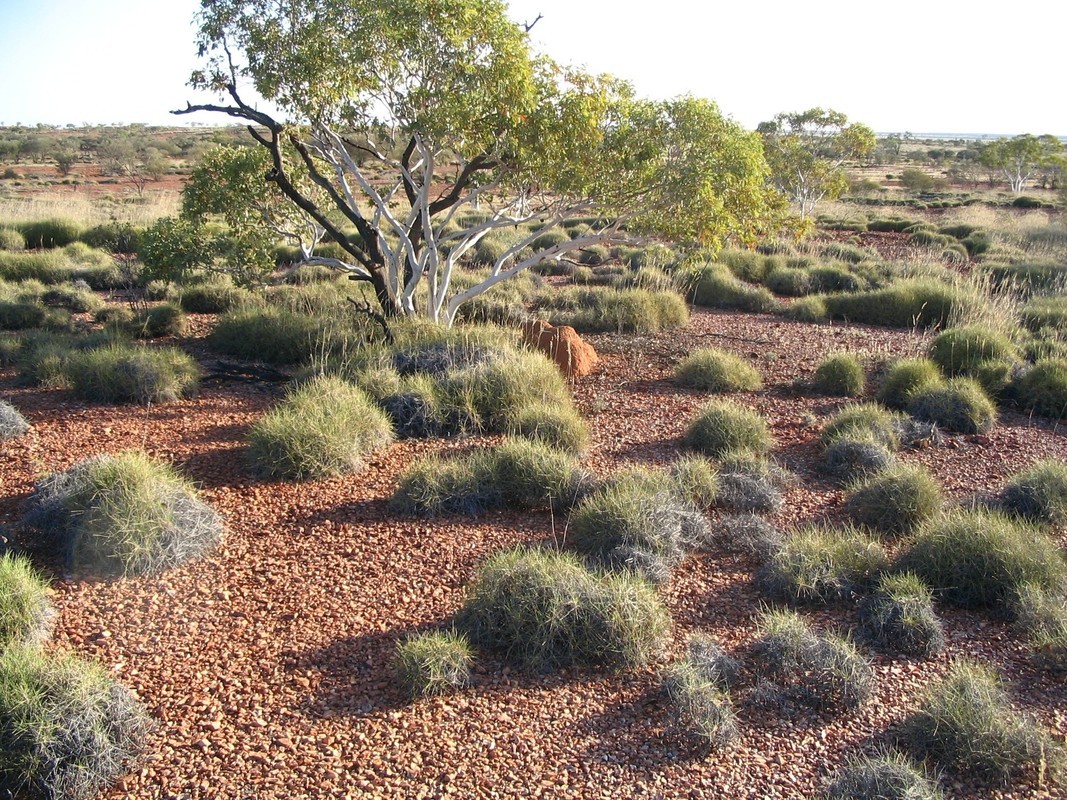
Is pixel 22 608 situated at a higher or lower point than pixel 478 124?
lower

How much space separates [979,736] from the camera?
3.61m

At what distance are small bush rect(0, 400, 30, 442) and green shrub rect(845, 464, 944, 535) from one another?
273 inches

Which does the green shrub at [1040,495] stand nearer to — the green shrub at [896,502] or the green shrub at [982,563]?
the green shrub at [896,502]

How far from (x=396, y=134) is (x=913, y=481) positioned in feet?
23.0

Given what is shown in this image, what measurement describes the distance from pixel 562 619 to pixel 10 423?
17.8ft

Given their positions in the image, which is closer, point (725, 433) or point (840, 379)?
point (725, 433)

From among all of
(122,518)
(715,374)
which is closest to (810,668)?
(122,518)

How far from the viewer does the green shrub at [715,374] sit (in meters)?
9.45

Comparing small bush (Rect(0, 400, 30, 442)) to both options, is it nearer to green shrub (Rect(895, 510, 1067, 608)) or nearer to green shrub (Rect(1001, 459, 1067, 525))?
green shrub (Rect(895, 510, 1067, 608))

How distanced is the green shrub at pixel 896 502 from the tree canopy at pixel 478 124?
391 cm

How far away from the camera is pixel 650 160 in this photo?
8867 mm

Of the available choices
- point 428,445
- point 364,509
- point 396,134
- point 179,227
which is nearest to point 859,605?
point 364,509

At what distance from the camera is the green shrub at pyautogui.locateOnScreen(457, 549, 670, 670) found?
4.33 meters

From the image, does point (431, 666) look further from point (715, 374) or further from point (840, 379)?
point (840, 379)
